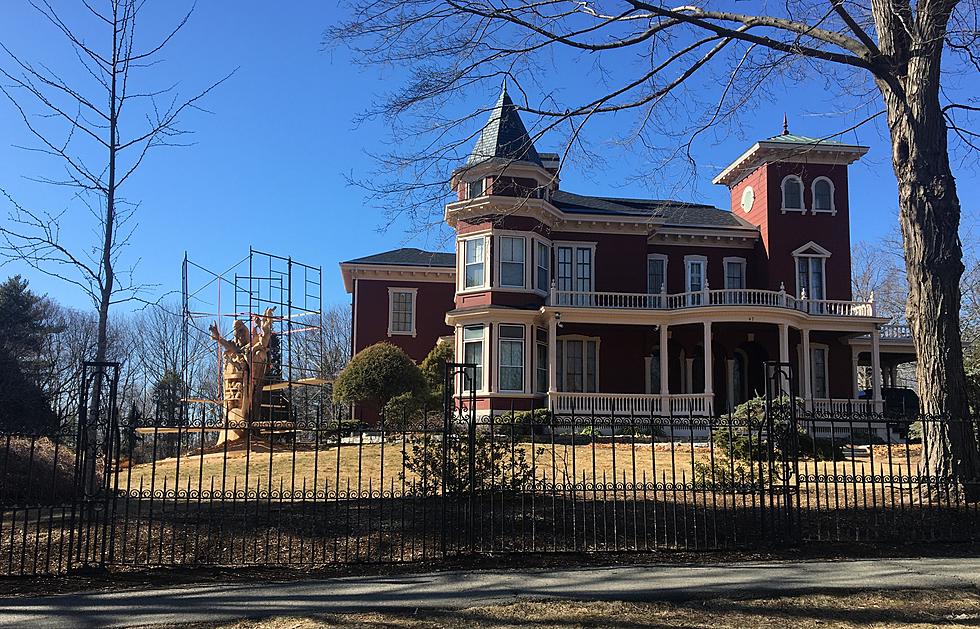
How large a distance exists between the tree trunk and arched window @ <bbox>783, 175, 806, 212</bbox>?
1836 cm

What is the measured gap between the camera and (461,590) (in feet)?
22.8

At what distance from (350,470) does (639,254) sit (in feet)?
57.9

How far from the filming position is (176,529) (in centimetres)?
893

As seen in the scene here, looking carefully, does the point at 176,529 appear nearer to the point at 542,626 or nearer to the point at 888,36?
the point at 542,626

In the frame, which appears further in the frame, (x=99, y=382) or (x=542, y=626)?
(x=99, y=382)

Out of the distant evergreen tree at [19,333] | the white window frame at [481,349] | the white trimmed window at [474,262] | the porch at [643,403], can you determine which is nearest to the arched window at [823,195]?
the porch at [643,403]

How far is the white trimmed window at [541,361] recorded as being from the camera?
26234 mm

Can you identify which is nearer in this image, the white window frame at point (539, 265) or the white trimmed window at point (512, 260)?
the white trimmed window at point (512, 260)

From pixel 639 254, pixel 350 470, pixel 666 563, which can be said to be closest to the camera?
pixel 666 563

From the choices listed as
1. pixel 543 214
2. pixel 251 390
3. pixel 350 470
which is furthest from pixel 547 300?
pixel 350 470

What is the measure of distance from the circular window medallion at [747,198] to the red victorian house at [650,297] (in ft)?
0.31

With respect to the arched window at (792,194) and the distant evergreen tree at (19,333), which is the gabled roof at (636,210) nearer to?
the arched window at (792,194)

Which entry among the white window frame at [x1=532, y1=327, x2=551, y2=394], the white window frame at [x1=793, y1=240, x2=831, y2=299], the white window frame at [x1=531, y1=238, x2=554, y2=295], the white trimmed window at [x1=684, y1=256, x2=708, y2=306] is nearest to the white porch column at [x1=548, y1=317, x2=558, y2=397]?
the white window frame at [x1=532, y1=327, x2=551, y2=394]

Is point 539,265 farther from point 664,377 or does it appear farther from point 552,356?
point 664,377
